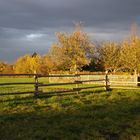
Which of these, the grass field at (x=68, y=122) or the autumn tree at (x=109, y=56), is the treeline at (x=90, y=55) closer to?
the autumn tree at (x=109, y=56)

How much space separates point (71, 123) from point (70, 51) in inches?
2314

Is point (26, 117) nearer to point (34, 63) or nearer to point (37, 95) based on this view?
point (37, 95)

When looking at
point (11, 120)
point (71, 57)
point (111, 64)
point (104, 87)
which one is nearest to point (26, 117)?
point (11, 120)

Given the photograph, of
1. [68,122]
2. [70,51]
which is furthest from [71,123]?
[70,51]

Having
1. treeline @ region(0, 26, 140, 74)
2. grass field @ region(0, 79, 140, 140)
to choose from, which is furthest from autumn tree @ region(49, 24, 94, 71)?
grass field @ region(0, 79, 140, 140)

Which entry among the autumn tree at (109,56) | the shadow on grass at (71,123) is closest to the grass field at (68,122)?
the shadow on grass at (71,123)

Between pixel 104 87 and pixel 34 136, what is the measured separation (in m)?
19.9

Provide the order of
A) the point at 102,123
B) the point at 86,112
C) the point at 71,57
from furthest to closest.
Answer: the point at 71,57 → the point at 86,112 → the point at 102,123

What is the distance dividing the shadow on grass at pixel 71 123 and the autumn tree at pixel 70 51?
2138 inches

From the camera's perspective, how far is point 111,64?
79.6 metres

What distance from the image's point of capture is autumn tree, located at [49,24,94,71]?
70.6 metres

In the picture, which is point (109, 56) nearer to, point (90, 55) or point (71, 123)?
point (90, 55)

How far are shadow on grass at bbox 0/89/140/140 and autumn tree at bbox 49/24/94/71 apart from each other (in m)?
54.3

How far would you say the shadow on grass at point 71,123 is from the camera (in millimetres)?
10297
